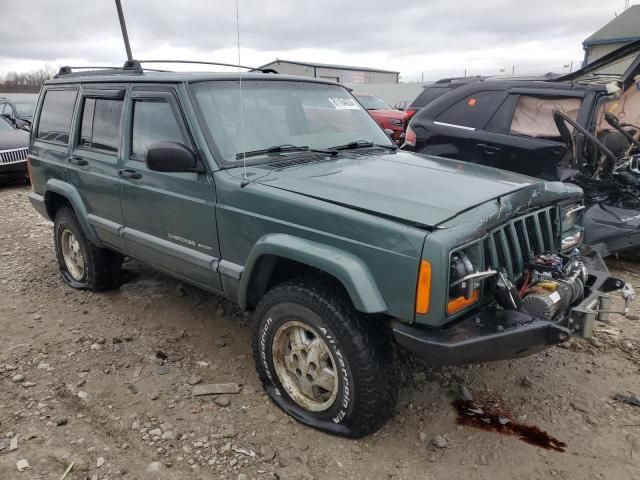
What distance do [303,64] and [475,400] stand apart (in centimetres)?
2736

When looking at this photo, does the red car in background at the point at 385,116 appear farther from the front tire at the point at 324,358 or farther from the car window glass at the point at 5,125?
the front tire at the point at 324,358

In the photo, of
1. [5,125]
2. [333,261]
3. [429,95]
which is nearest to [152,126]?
[333,261]

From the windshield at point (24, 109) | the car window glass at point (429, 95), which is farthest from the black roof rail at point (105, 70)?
the windshield at point (24, 109)

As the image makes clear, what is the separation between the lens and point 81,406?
3.16 meters

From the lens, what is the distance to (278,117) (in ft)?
11.6

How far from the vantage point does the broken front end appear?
7.59 feet

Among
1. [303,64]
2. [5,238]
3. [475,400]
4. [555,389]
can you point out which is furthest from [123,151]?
[303,64]

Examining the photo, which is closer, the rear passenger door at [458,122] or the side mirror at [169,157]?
the side mirror at [169,157]

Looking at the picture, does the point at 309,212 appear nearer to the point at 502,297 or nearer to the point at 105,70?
the point at 502,297

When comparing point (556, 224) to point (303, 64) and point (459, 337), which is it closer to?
point (459, 337)

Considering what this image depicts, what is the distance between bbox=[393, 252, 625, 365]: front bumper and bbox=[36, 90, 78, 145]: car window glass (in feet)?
11.9

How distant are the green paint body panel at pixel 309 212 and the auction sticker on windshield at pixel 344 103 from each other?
1.16 feet

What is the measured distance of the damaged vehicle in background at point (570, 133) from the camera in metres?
5.10

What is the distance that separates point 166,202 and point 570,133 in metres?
4.10
